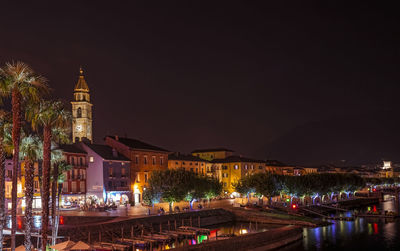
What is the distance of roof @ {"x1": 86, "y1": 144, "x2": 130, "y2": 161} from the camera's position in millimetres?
92812

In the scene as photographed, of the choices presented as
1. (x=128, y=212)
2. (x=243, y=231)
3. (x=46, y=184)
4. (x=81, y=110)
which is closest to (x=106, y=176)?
(x=128, y=212)

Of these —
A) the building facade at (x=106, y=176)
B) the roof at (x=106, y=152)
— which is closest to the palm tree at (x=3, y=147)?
the building facade at (x=106, y=176)

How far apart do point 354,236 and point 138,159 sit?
50696mm

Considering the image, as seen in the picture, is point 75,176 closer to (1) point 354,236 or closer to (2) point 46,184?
(1) point 354,236

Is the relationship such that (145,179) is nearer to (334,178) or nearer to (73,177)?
(73,177)

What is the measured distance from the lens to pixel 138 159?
10200 centimetres

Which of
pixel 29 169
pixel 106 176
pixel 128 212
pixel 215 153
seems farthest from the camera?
pixel 215 153

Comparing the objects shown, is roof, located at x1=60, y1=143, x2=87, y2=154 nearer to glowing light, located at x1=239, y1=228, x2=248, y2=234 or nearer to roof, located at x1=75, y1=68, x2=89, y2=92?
glowing light, located at x1=239, y1=228, x2=248, y2=234

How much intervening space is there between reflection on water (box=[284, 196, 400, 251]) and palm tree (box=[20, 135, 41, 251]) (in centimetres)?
3749

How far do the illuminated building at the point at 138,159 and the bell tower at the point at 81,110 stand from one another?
3746 centimetres

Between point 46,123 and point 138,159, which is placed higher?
point 46,123

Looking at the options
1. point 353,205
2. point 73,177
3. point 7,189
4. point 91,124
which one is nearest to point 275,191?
point 353,205

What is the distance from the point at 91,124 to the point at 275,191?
6923cm

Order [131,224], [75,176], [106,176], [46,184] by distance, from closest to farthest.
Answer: [46,184]
[131,224]
[75,176]
[106,176]
